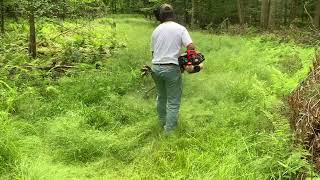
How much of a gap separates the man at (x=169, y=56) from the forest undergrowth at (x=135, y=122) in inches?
16.5

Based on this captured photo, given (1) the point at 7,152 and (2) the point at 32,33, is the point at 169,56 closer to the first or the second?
(1) the point at 7,152

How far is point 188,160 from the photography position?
6.04 metres

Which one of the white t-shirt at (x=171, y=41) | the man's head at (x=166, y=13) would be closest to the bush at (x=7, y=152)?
the white t-shirt at (x=171, y=41)

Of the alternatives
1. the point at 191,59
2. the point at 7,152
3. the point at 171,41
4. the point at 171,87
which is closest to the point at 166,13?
the point at 171,41

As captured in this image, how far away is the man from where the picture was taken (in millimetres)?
7266

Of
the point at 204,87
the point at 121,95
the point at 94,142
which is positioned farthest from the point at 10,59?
the point at 94,142

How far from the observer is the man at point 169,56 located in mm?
7266

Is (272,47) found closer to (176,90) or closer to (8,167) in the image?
(176,90)

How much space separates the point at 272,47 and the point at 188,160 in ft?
37.8

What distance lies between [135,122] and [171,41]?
1884 millimetres

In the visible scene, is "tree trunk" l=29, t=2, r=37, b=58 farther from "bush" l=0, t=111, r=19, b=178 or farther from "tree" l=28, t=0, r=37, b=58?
"bush" l=0, t=111, r=19, b=178

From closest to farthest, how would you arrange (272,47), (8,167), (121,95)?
(8,167), (121,95), (272,47)

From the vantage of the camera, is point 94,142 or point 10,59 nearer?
point 94,142

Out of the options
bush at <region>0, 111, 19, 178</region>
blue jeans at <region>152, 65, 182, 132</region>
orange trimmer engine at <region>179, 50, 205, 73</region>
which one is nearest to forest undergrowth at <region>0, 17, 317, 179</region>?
bush at <region>0, 111, 19, 178</region>
